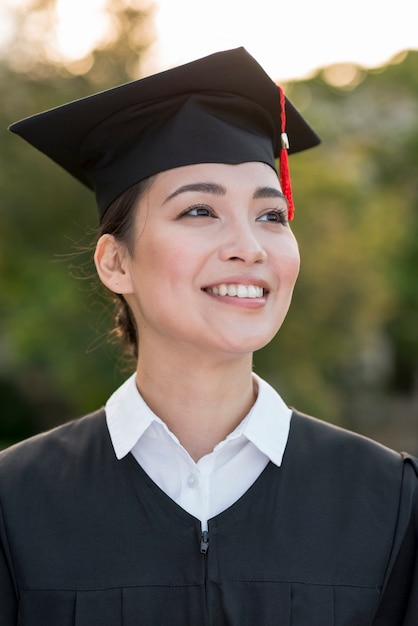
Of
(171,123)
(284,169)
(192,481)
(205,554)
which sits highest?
(171,123)

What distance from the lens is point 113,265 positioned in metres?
2.35

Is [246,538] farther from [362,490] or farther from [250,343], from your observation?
[250,343]

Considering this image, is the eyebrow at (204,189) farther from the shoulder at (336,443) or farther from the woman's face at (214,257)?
the shoulder at (336,443)

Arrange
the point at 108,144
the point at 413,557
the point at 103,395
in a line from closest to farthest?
1. the point at 413,557
2. the point at 108,144
3. the point at 103,395

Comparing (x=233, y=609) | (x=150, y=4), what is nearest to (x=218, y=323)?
(x=233, y=609)

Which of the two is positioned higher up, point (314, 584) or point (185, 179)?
point (185, 179)

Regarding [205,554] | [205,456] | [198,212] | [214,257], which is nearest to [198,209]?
[198,212]

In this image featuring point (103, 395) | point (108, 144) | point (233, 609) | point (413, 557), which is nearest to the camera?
point (233, 609)

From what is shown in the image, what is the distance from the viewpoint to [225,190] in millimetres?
2109

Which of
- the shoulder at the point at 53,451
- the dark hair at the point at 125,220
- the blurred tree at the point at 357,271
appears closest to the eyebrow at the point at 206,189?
the dark hair at the point at 125,220

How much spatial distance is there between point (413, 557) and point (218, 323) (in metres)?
0.82

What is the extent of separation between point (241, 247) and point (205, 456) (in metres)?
0.56

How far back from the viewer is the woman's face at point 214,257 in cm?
206

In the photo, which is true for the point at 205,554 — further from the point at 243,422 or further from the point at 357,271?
the point at 357,271
